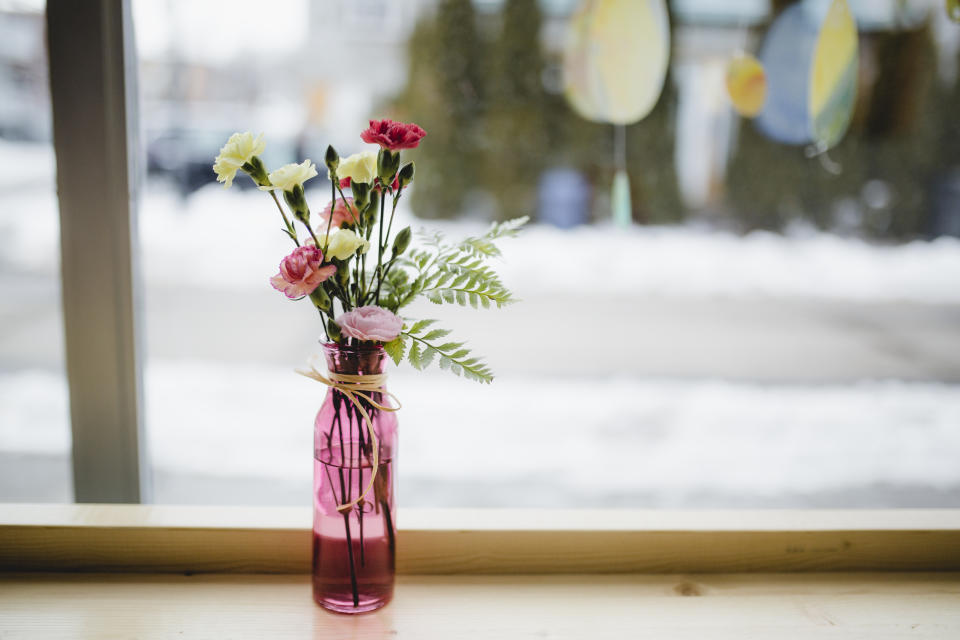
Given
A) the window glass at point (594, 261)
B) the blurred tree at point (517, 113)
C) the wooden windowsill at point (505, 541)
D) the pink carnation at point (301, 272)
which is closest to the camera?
the pink carnation at point (301, 272)

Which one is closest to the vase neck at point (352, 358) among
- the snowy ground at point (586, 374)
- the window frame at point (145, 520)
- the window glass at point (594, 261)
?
the window frame at point (145, 520)

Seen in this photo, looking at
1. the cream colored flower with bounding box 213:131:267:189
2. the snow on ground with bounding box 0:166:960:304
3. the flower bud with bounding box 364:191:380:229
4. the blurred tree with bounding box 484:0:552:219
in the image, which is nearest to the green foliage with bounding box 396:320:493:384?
the flower bud with bounding box 364:191:380:229

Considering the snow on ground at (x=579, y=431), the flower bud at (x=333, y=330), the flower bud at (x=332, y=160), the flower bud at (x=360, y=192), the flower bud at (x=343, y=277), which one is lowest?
the snow on ground at (x=579, y=431)

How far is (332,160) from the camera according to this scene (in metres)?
0.69

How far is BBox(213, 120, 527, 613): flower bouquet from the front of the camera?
0.66m

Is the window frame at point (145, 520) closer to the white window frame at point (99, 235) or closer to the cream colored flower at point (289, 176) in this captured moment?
the white window frame at point (99, 235)

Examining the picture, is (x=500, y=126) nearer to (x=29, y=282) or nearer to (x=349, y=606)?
(x=29, y=282)

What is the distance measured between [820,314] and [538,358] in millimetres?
1447

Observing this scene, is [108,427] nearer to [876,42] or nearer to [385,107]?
[385,107]

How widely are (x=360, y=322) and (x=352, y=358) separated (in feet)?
0.19

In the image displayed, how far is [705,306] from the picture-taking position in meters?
3.25

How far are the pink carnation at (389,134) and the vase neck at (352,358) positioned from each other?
0.19m

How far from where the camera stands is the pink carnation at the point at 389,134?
0.65m

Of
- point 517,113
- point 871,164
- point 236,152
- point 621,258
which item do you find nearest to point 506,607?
point 236,152
